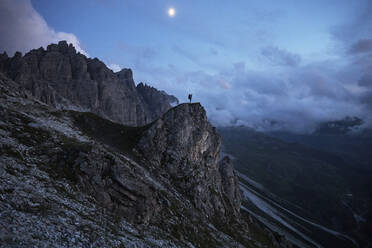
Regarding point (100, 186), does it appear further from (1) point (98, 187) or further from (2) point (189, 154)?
(2) point (189, 154)

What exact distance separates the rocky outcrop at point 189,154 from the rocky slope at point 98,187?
449 mm

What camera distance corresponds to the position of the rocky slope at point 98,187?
2347 centimetres

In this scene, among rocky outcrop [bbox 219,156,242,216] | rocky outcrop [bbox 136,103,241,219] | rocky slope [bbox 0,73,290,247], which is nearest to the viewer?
rocky slope [bbox 0,73,290,247]

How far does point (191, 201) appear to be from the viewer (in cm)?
7306

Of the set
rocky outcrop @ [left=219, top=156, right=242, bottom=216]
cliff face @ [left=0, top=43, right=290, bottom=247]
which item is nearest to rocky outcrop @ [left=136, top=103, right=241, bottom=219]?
cliff face @ [left=0, top=43, right=290, bottom=247]

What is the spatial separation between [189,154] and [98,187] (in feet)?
178

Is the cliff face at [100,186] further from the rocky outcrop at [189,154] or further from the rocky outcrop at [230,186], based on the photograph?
the rocky outcrop at [230,186]

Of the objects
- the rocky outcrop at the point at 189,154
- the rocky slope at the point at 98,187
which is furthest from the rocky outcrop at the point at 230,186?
the rocky slope at the point at 98,187

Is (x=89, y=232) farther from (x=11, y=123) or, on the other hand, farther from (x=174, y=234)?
(x=11, y=123)

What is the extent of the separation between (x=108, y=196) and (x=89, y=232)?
15241 mm

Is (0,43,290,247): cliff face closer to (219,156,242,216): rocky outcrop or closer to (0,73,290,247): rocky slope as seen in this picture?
(0,73,290,247): rocky slope

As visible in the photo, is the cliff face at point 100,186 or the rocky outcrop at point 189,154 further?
the rocky outcrop at point 189,154

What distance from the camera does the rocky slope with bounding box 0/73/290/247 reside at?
77.0 feet

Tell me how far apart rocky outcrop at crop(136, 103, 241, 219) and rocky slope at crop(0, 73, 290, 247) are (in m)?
0.45
